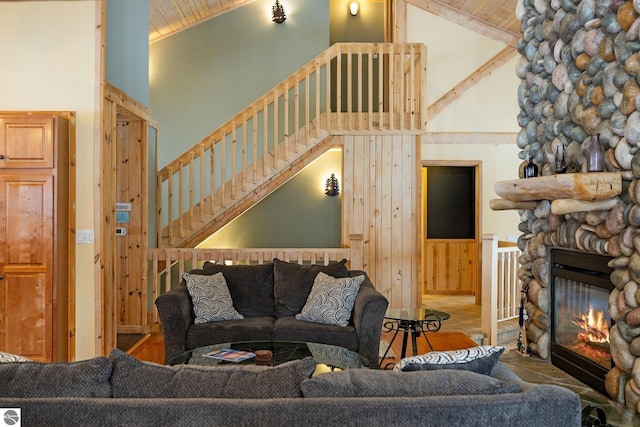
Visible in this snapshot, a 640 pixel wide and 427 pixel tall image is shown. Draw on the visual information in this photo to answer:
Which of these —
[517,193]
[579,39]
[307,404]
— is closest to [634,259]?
[517,193]

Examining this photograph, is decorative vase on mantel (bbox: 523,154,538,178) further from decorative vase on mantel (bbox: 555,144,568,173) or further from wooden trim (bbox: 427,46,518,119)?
wooden trim (bbox: 427,46,518,119)

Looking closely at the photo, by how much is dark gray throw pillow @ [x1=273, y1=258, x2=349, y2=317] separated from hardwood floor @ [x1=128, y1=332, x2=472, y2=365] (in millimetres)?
984

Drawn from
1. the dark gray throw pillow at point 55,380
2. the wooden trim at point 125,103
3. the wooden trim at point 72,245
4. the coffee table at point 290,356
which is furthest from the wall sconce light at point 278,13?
the dark gray throw pillow at point 55,380

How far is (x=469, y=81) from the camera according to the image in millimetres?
8023

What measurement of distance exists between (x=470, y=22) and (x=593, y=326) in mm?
5297

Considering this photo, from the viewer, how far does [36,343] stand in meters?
4.17

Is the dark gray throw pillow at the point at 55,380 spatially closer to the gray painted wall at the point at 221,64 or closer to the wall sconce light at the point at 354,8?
the gray painted wall at the point at 221,64

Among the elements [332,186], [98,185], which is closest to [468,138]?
[332,186]

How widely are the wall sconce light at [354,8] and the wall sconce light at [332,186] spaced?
2.71m

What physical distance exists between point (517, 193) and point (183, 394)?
11.3 feet

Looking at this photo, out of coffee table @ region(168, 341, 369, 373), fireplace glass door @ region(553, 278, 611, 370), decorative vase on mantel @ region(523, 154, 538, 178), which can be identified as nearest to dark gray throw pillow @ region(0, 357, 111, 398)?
coffee table @ region(168, 341, 369, 373)

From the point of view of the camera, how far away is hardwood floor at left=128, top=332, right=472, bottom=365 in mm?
4963

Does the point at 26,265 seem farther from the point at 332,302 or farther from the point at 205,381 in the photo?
the point at 205,381

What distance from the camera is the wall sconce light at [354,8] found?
875 centimetres
